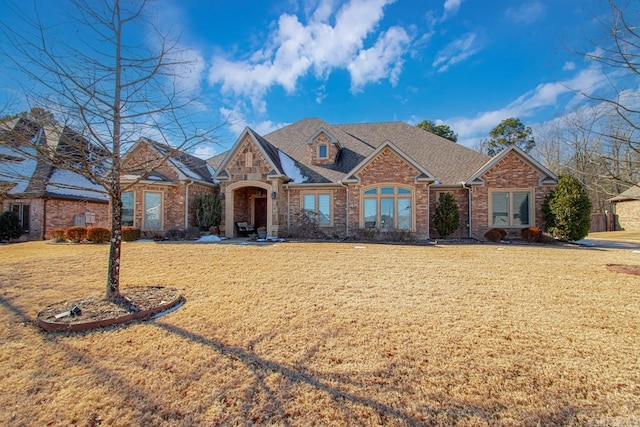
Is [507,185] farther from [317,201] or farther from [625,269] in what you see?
[317,201]

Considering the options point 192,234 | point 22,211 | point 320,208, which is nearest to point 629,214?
point 320,208

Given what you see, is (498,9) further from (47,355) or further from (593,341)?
(47,355)

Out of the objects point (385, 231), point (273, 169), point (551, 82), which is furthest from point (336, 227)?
point (551, 82)

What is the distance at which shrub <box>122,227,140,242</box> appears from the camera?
14.5 meters

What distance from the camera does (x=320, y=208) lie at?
16.6 meters

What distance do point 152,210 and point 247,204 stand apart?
18.2 ft

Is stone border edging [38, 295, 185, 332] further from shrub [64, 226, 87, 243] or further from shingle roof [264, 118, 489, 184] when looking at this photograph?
shrub [64, 226, 87, 243]

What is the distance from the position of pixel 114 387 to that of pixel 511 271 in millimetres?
8744

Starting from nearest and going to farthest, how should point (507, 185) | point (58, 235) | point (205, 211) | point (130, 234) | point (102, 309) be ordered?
point (102, 309), point (130, 234), point (58, 235), point (507, 185), point (205, 211)

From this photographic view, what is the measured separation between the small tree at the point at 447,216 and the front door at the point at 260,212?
11.1 meters

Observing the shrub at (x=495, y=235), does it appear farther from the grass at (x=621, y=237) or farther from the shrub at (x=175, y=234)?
the shrub at (x=175, y=234)

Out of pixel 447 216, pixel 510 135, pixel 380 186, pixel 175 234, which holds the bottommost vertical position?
pixel 175 234

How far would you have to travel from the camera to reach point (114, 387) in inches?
114

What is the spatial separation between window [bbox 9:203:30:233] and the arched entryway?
12.9 meters
